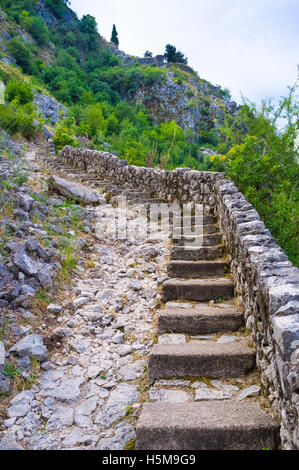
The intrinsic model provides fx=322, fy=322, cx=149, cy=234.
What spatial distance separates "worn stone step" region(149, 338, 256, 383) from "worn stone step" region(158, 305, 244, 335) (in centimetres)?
36

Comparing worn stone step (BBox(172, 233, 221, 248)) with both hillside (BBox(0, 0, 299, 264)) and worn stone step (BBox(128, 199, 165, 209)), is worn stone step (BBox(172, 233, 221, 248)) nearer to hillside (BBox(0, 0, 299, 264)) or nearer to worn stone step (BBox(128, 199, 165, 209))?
hillside (BBox(0, 0, 299, 264))

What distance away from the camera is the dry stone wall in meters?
1.77

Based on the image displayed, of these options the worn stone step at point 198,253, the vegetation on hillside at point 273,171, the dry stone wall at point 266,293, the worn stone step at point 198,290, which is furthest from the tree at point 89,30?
the worn stone step at point 198,290

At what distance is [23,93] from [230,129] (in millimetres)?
17939

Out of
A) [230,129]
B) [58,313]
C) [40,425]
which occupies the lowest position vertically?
[40,425]

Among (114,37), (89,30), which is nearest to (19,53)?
(89,30)

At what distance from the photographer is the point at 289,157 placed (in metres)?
5.38

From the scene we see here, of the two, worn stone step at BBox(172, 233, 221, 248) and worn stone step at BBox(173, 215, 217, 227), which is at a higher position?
worn stone step at BBox(173, 215, 217, 227)

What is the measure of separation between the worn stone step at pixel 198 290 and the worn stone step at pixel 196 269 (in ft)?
0.87

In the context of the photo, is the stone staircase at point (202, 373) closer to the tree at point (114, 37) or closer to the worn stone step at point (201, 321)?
the worn stone step at point (201, 321)

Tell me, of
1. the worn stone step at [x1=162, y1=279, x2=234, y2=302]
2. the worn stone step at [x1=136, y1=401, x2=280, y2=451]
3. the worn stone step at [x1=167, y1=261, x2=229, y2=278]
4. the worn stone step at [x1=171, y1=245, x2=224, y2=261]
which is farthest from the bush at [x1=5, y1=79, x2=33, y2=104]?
the worn stone step at [x1=136, y1=401, x2=280, y2=451]

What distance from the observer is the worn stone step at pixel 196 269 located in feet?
13.2
